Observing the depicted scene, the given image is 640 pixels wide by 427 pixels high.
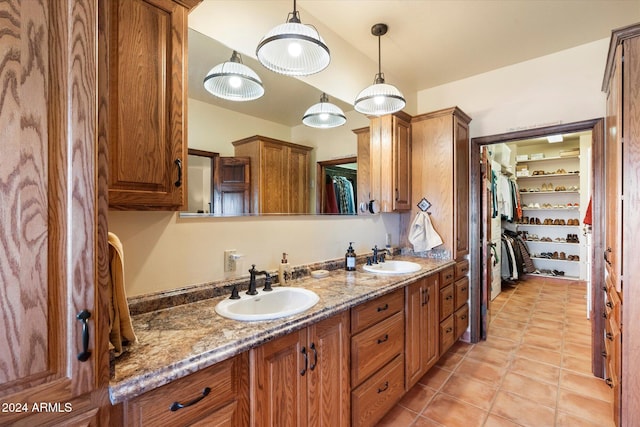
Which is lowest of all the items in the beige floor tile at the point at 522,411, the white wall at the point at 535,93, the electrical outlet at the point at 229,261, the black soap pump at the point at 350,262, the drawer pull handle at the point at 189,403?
the beige floor tile at the point at 522,411

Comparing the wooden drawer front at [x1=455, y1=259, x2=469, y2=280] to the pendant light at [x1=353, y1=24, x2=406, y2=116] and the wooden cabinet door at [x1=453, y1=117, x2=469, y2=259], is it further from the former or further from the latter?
the pendant light at [x1=353, y1=24, x2=406, y2=116]

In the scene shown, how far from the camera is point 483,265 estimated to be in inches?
123

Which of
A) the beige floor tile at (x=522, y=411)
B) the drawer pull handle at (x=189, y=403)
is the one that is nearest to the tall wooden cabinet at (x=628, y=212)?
the beige floor tile at (x=522, y=411)

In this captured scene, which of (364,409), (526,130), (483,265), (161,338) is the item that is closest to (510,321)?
(483,265)

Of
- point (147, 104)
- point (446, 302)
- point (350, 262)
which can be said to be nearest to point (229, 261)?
point (147, 104)

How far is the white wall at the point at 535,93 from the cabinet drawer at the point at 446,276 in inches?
56.7

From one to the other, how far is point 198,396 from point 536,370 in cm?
277

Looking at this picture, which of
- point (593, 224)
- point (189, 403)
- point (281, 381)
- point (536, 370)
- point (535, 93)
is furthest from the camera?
point (535, 93)

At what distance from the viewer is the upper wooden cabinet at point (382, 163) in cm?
256

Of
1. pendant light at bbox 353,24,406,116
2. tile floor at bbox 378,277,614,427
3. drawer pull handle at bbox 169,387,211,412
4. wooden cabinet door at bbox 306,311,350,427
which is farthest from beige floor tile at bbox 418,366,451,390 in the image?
pendant light at bbox 353,24,406,116

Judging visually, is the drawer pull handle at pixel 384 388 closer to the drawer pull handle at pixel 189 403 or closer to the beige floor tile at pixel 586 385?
the drawer pull handle at pixel 189 403

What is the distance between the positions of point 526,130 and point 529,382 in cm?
214

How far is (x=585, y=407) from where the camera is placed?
198 cm

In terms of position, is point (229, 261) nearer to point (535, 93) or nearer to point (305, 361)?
point (305, 361)
